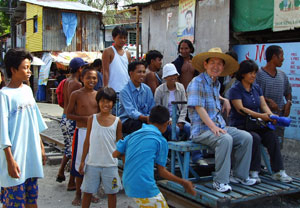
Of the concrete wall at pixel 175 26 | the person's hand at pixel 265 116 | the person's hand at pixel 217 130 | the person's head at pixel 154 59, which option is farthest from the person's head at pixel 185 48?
the concrete wall at pixel 175 26

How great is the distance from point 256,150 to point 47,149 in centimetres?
546

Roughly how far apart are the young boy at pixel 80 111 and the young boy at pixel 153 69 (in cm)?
146

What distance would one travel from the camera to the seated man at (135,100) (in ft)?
16.1

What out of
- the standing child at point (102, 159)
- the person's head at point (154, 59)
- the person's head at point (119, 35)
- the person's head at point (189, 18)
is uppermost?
the person's head at point (189, 18)

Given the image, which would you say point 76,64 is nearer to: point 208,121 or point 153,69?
point 153,69

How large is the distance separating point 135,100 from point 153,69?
1291mm

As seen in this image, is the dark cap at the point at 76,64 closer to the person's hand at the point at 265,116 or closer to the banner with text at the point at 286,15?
the person's hand at the point at 265,116

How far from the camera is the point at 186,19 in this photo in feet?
35.7

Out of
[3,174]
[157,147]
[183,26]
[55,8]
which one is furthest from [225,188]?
[55,8]

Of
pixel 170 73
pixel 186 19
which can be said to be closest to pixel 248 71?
pixel 170 73

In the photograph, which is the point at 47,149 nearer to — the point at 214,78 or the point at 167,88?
the point at 167,88

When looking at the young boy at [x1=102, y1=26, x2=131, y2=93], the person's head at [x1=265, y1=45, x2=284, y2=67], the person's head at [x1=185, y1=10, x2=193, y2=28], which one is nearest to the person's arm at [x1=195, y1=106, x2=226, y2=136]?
the person's head at [x1=265, y1=45, x2=284, y2=67]

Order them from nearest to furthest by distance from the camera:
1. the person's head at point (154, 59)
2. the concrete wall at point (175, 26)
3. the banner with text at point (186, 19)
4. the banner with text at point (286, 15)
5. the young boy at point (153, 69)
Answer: the young boy at point (153, 69) < the person's head at point (154, 59) < the banner with text at point (286, 15) < the concrete wall at point (175, 26) < the banner with text at point (186, 19)

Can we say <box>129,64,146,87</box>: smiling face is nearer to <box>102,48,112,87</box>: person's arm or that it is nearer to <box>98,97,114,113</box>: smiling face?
<box>102,48,112,87</box>: person's arm
